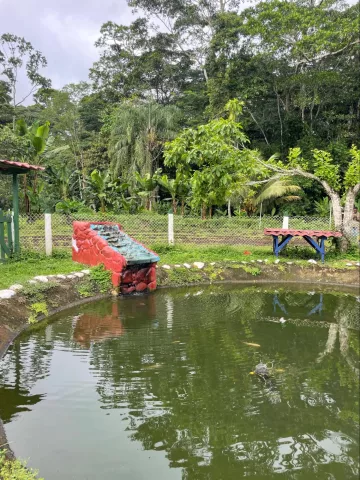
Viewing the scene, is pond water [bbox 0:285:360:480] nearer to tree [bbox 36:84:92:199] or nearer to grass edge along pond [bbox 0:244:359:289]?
grass edge along pond [bbox 0:244:359:289]

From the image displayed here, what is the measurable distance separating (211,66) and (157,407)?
18.6 m

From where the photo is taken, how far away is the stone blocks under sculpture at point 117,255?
313 inches

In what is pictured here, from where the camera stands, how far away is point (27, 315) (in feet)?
19.8

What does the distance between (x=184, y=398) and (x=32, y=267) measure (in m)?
5.70

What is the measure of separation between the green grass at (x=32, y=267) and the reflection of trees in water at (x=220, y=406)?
2.91 meters

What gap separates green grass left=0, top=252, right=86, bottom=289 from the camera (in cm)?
706

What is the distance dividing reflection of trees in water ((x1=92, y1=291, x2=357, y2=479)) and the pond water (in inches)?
0.4

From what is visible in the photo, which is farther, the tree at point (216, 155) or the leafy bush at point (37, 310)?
the tree at point (216, 155)

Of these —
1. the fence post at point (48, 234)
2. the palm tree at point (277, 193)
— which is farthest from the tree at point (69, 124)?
the fence post at point (48, 234)

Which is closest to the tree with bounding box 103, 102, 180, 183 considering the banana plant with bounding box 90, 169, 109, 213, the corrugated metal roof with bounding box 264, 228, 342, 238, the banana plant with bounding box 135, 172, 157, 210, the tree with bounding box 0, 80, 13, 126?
the banana plant with bounding box 135, 172, 157, 210

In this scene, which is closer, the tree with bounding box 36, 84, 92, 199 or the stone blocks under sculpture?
the stone blocks under sculpture

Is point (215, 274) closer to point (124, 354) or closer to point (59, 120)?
point (124, 354)

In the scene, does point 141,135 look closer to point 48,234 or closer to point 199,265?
point 48,234

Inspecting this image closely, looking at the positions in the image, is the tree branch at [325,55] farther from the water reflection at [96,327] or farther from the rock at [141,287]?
the water reflection at [96,327]
